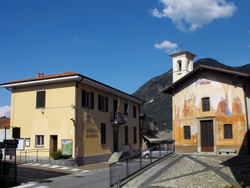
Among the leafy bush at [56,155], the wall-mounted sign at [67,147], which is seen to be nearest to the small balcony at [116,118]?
the wall-mounted sign at [67,147]

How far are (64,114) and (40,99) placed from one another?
2.92 m

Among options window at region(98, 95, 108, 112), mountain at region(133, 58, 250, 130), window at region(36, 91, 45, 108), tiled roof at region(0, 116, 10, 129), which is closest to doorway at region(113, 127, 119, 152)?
window at region(98, 95, 108, 112)

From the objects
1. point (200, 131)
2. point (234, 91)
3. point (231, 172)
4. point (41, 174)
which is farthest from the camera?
point (200, 131)

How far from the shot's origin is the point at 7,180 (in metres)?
14.3

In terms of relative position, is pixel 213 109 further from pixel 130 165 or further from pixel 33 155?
pixel 33 155

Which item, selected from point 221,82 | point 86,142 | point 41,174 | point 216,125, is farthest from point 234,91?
point 41,174

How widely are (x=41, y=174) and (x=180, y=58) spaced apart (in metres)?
21.0

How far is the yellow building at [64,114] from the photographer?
2205cm

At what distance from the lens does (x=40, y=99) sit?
2364 centimetres

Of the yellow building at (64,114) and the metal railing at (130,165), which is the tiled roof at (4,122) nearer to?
the yellow building at (64,114)

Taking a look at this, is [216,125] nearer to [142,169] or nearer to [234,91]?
[234,91]

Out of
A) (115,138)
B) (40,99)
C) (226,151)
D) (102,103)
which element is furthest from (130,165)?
(115,138)

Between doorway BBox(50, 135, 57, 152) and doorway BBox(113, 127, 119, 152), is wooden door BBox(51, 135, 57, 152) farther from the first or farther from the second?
doorway BBox(113, 127, 119, 152)

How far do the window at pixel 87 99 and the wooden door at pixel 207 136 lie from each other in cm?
969
